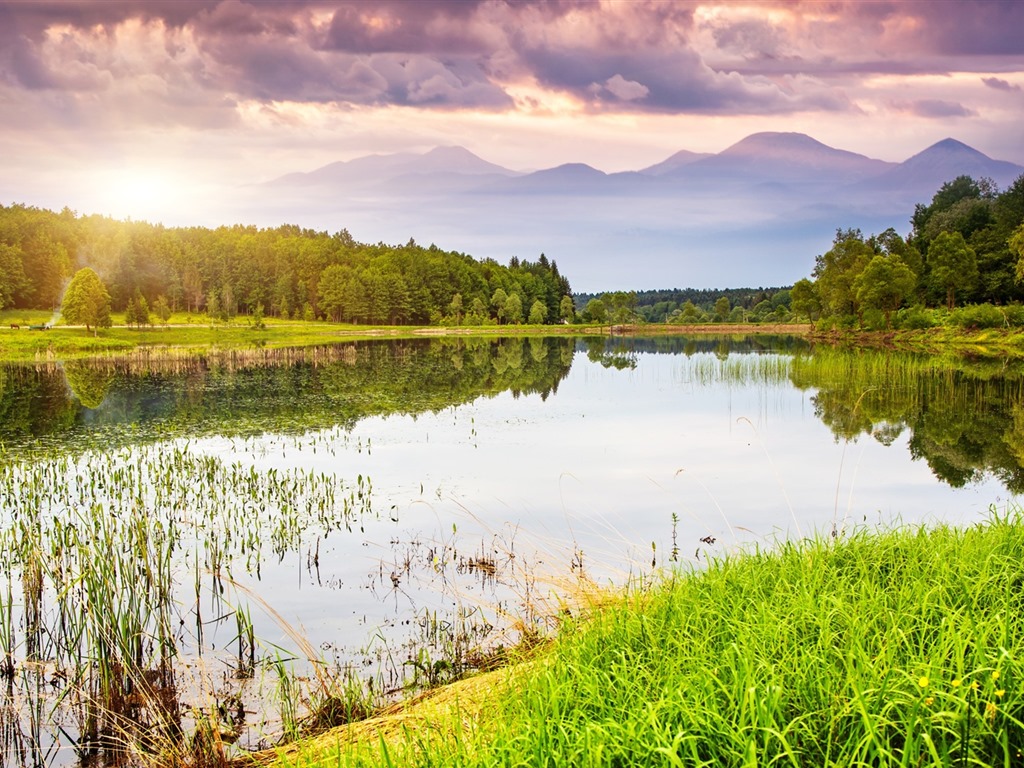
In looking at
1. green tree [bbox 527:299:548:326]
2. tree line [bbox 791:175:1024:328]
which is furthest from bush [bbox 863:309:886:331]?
green tree [bbox 527:299:548:326]

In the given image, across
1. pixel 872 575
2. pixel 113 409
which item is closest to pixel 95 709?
pixel 872 575

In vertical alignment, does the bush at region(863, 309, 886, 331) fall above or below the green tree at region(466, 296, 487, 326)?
below

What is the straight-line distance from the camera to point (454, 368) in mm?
52469

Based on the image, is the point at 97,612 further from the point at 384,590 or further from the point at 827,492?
the point at 827,492

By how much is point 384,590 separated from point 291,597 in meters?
1.28

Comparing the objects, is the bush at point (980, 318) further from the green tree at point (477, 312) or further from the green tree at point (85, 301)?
the green tree at point (477, 312)

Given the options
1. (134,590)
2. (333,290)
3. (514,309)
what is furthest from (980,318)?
(514,309)

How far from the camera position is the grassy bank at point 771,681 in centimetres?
451

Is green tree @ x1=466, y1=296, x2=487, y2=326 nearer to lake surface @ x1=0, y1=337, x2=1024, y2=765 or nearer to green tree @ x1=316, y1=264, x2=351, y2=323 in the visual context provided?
green tree @ x1=316, y1=264, x2=351, y2=323

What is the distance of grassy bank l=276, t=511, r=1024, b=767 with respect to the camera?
177 inches

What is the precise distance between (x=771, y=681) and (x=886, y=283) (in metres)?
85.3

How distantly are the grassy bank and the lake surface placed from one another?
1796 millimetres

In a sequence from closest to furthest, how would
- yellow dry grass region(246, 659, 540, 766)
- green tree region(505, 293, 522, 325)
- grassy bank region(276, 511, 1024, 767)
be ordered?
grassy bank region(276, 511, 1024, 767), yellow dry grass region(246, 659, 540, 766), green tree region(505, 293, 522, 325)

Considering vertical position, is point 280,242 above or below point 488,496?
above
